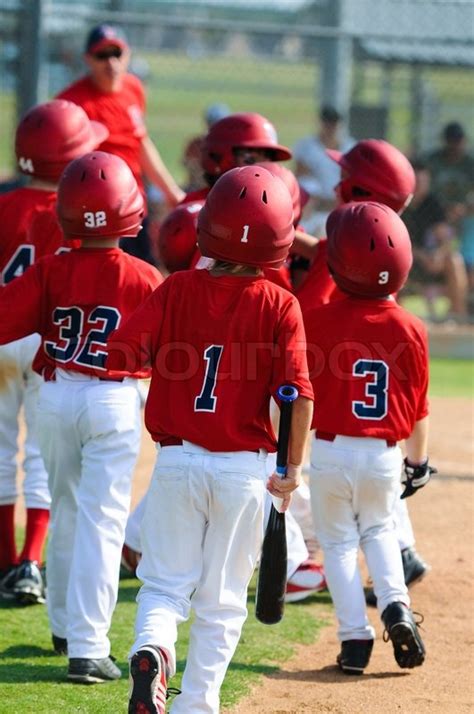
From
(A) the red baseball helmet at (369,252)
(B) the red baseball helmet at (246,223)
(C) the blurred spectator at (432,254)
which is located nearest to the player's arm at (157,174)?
(A) the red baseball helmet at (369,252)

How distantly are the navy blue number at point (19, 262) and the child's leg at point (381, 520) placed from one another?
175 cm

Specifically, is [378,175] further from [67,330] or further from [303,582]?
[303,582]

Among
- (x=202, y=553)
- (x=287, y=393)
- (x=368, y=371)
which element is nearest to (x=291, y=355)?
(x=287, y=393)

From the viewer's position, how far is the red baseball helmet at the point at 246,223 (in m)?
3.88

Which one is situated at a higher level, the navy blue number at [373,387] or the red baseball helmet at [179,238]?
the red baseball helmet at [179,238]

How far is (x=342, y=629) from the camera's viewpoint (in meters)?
4.62

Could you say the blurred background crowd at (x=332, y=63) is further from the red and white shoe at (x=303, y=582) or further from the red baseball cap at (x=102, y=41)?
the red and white shoe at (x=303, y=582)

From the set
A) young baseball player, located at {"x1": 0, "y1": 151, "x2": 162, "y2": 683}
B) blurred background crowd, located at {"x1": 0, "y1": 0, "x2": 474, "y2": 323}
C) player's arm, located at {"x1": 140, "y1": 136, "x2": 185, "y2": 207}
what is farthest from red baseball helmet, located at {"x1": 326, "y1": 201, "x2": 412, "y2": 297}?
blurred background crowd, located at {"x1": 0, "y1": 0, "x2": 474, "y2": 323}

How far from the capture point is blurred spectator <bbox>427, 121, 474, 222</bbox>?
12961mm

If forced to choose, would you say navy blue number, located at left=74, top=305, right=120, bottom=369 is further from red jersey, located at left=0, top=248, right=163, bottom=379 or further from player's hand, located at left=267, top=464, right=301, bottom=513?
player's hand, located at left=267, top=464, right=301, bottom=513

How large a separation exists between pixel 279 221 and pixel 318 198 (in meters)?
7.58

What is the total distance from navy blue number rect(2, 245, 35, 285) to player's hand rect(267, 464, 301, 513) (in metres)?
1.96

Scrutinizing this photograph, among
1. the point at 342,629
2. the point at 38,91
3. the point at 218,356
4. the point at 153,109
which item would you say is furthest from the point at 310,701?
the point at 153,109

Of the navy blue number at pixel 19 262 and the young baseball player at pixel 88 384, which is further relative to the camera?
the navy blue number at pixel 19 262
